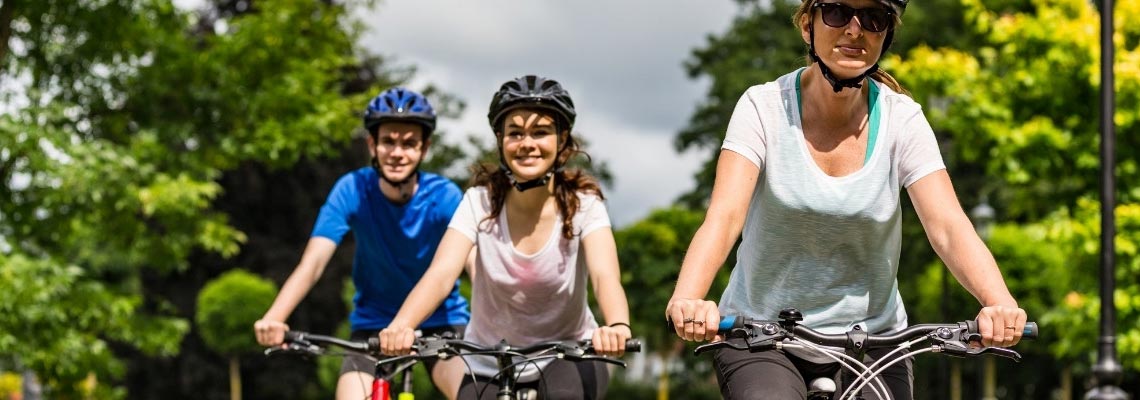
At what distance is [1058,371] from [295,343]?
31662mm

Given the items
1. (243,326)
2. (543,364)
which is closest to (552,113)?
(543,364)

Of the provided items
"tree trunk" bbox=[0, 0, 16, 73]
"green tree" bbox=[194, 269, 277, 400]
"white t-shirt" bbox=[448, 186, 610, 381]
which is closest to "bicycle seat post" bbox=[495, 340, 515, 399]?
"white t-shirt" bbox=[448, 186, 610, 381]

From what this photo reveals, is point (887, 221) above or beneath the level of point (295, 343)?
above

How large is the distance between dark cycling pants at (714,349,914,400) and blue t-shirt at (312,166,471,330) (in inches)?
91.8

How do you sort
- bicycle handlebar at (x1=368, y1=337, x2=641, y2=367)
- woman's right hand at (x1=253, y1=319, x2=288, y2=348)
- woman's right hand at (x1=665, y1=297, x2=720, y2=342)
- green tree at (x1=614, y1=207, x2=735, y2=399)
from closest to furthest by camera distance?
woman's right hand at (x1=665, y1=297, x2=720, y2=342)
bicycle handlebar at (x1=368, y1=337, x2=641, y2=367)
woman's right hand at (x1=253, y1=319, x2=288, y2=348)
green tree at (x1=614, y1=207, x2=735, y2=399)

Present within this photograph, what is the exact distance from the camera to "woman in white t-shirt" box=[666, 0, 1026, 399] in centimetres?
341

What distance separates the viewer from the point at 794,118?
11.8 feet

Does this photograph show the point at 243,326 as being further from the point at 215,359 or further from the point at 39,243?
the point at 39,243

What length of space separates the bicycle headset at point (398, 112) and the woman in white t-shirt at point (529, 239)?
0.77m

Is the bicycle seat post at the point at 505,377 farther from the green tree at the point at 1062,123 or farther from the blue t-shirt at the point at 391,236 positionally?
the green tree at the point at 1062,123

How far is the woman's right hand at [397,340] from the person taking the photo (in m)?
4.36

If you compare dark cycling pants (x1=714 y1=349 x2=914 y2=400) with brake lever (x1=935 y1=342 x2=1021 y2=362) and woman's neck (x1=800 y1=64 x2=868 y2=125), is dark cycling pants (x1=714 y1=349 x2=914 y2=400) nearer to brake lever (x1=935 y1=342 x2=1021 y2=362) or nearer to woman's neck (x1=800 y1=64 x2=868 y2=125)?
brake lever (x1=935 y1=342 x2=1021 y2=362)

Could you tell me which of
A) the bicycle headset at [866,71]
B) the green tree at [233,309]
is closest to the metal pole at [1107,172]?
the bicycle headset at [866,71]

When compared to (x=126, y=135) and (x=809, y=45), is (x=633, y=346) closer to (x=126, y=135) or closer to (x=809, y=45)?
(x=809, y=45)
